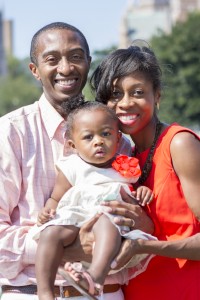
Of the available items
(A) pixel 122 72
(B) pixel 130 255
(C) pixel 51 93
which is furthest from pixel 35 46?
(B) pixel 130 255

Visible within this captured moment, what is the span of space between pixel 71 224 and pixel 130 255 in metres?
0.33

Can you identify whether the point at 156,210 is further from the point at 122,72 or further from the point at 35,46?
the point at 35,46

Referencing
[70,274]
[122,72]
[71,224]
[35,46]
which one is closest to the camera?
[70,274]

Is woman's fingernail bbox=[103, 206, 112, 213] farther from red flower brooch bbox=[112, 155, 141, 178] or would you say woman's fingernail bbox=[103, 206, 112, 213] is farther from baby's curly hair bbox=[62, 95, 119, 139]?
baby's curly hair bbox=[62, 95, 119, 139]

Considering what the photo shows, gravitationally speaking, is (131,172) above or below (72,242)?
above

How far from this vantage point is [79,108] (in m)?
4.86

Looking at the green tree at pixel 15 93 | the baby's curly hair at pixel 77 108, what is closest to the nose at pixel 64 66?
the baby's curly hair at pixel 77 108

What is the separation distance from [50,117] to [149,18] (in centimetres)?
8929

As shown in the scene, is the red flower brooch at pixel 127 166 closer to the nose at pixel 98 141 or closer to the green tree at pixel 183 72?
the nose at pixel 98 141

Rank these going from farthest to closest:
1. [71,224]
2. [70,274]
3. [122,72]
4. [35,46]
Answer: [35,46] → [122,72] → [71,224] → [70,274]

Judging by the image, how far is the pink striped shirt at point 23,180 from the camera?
4.82m

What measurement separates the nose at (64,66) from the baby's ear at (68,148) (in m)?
0.37

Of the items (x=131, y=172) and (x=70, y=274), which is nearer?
(x=70, y=274)

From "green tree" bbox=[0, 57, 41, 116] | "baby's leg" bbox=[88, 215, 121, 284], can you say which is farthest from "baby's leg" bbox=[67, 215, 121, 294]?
"green tree" bbox=[0, 57, 41, 116]
